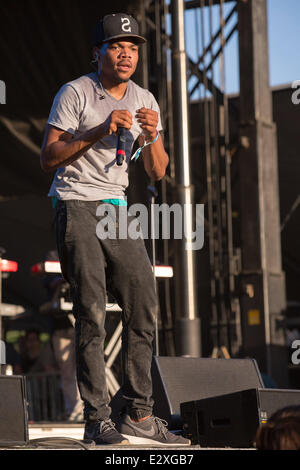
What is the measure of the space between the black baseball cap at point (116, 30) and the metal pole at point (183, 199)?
2.54 meters

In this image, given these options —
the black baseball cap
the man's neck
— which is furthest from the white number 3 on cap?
the man's neck

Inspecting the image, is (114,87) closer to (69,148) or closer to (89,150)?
(89,150)

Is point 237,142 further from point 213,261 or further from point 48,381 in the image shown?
point 48,381

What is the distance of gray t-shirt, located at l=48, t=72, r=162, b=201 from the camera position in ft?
9.70

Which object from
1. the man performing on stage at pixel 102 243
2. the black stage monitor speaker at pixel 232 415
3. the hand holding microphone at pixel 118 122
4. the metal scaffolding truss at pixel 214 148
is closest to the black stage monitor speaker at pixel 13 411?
the man performing on stage at pixel 102 243

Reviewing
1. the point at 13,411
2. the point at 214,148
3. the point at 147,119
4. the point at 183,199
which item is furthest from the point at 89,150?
the point at 214,148

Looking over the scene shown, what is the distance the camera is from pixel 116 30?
2.98m

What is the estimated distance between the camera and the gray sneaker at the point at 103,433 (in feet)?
9.13

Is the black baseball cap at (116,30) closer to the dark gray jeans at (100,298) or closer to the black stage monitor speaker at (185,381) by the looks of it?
the dark gray jeans at (100,298)

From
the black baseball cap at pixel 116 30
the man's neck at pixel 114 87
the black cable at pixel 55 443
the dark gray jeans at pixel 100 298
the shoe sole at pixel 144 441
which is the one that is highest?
the black baseball cap at pixel 116 30

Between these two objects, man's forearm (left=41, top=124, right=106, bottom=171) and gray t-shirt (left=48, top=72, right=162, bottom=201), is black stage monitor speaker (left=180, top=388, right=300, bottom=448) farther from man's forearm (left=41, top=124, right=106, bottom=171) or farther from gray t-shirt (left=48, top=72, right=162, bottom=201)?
man's forearm (left=41, top=124, right=106, bottom=171)

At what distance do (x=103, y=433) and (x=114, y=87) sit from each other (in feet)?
4.22

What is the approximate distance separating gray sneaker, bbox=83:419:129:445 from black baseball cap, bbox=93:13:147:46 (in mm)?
1406
